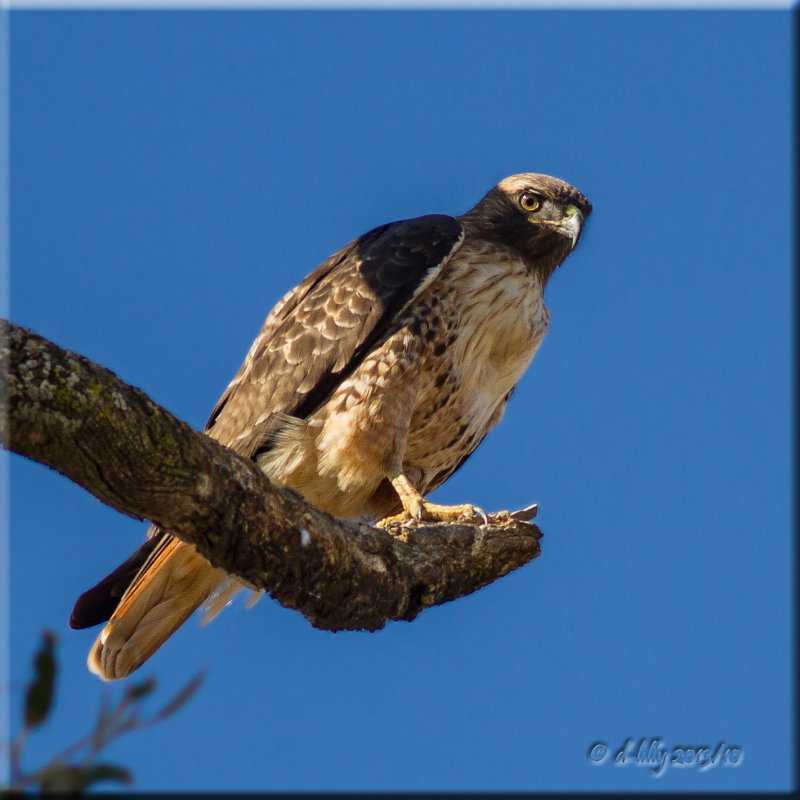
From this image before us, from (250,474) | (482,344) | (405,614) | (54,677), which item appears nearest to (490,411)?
(482,344)

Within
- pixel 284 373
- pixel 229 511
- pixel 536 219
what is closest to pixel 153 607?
pixel 284 373

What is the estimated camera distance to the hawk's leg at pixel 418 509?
4.99m

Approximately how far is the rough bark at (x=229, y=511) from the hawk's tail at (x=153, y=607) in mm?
1150

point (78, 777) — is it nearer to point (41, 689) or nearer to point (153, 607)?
point (41, 689)

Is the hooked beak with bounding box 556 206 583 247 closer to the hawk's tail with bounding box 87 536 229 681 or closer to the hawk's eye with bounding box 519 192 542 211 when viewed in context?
the hawk's eye with bounding box 519 192 542 211

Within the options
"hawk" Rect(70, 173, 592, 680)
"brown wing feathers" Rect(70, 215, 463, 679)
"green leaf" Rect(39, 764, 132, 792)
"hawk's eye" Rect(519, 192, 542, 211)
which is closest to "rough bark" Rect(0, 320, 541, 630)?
"hawk" Rect(70, 173, 592, 680)

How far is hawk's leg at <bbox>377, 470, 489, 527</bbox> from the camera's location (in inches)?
196

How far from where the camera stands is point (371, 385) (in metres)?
5.29

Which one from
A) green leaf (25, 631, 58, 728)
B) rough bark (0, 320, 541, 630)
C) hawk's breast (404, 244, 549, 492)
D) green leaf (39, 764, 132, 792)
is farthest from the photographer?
hawk's breast (404, 244, 549, 492)

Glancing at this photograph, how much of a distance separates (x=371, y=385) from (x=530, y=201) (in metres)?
1.80

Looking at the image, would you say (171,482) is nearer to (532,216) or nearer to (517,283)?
(517,283)

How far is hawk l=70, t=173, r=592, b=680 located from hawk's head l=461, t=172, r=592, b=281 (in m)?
0.01

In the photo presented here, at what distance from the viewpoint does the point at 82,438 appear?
3039 mm

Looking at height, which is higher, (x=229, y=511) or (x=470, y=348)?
(x=229, y=511)
